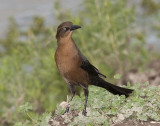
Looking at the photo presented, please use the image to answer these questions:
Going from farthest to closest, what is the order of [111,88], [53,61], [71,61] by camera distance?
[53,61] → [111,88] → [71,61]

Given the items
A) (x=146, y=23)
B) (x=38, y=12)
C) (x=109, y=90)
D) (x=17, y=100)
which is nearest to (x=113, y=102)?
(x=109, y=90)

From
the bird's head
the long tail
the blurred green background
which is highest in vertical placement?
the blurred green background

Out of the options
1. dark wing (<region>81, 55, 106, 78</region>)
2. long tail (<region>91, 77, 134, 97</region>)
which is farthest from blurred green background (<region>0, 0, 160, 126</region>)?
dark wing (<region>81, 55, 106, 78</region>)

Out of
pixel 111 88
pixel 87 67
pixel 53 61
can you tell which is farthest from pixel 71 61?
pixel 53 61

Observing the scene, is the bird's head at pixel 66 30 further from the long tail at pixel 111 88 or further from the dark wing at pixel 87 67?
the long tail at pixel 111 88

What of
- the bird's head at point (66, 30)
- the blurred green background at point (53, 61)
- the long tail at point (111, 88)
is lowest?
the long tail at point (111, 88)

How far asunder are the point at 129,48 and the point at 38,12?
473 cm

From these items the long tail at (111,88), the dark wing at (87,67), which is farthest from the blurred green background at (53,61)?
the dark wing at (87,67)

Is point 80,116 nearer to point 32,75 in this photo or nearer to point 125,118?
point 125,118

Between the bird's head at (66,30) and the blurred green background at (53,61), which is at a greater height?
the blurred green background at (53,61)

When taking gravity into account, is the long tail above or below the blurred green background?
below

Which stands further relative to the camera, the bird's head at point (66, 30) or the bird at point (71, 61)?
the bird's head at point (66, 30)

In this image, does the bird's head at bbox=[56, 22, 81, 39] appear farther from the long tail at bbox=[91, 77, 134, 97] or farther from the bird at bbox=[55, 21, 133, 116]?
the long tail at bbox=[91, 77, 134, 97]

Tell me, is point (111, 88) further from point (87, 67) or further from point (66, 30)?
point (66, 30)
